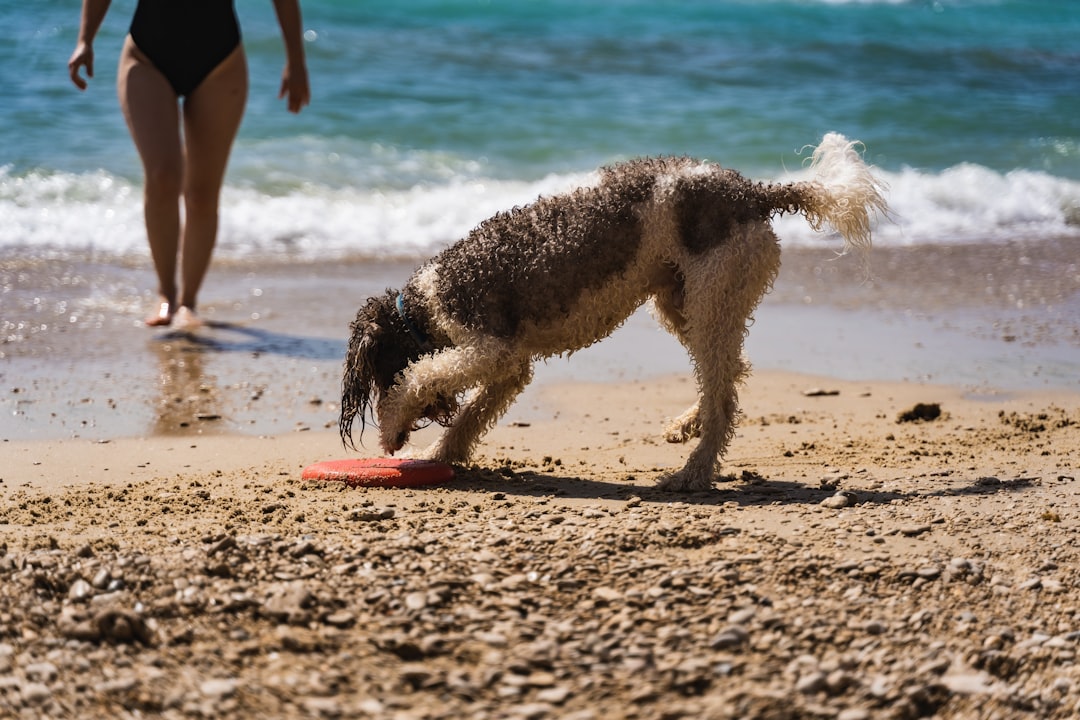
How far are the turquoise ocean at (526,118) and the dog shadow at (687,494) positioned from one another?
211 inches

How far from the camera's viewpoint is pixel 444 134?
15906 millimetres

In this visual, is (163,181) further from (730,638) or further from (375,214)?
(730,638)

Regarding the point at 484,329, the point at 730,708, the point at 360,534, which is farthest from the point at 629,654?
the point at 484,329

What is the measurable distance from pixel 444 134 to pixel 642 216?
425 inches

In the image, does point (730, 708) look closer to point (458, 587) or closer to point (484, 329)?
point (458, 587)

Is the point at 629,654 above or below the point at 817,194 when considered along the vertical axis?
below

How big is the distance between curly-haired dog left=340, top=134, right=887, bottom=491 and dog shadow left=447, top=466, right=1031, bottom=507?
0.14 meters

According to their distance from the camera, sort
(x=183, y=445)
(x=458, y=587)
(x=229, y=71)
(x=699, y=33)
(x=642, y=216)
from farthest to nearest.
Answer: (x=699, y=33), (x=229, y=71), (x=183, y=445), (x=642, y=216), (x=458, y=587)

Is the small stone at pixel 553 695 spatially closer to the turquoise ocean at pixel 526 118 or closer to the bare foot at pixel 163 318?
the bare foot at pixel 163 318

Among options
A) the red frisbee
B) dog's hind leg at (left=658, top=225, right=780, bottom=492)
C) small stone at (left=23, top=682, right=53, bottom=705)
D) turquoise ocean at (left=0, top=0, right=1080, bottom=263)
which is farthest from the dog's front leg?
turquoise ocean at (left=0, top=0, right=1080, bottom=263)

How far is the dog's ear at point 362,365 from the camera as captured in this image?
5.67 m

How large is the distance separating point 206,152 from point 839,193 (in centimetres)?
459

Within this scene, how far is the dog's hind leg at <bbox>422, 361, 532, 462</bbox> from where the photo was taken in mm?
5980

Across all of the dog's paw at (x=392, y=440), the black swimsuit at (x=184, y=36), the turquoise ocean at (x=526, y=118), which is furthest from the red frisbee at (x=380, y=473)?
the turquoise ocean at (x=526, y=118)
